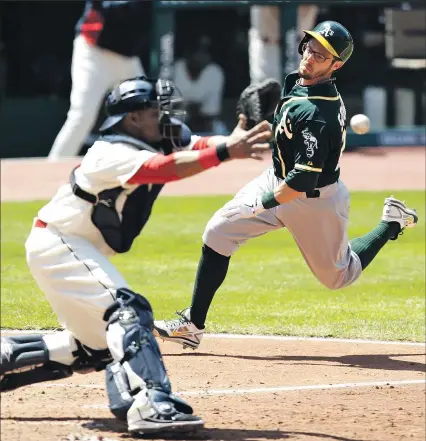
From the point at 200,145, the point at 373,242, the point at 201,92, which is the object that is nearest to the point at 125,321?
the point at 200,145

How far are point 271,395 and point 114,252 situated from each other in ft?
3.93

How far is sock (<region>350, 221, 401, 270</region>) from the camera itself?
6.94 m

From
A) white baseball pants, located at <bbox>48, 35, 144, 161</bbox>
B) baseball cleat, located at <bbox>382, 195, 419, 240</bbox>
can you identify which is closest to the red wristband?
baseball cleat, located at <bbox>382, 195, 419, 240</bbox>

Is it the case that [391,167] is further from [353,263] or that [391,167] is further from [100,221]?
[100,221]

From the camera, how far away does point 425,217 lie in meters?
12.4

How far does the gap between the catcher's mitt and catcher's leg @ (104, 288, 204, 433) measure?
5.25 feet

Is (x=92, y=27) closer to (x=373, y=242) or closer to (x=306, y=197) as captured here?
(x=373, y=242)

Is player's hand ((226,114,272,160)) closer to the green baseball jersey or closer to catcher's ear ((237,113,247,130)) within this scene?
the green baseball jersey

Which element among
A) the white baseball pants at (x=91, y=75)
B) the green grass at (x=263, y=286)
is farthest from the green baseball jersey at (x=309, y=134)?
the white baseball pants at (x=91, y=75)

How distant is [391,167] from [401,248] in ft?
16.9

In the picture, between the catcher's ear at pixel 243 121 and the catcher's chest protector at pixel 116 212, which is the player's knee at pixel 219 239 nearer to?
the catcher's ear at pixel 243 121

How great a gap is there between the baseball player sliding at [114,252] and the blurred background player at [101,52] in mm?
8945

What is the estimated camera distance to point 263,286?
9.25 metres

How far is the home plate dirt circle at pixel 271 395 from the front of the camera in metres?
5.33
